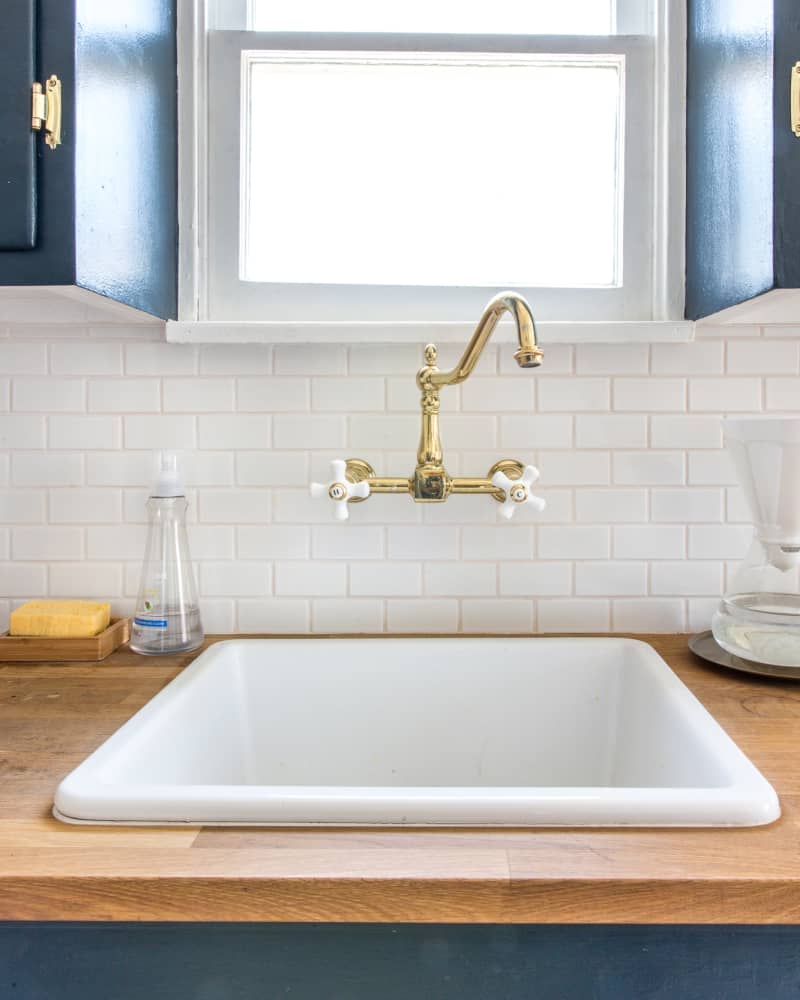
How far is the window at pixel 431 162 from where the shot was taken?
1315 mm

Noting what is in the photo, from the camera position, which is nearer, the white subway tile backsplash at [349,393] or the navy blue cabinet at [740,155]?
the navy blue cabinet at [740,155]

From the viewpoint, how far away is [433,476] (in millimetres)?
1144

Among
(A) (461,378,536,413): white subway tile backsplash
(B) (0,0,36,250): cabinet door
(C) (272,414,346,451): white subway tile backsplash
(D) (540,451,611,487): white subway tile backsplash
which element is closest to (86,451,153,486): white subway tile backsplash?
(C) (272,414,346,451): white subway tile backsplash

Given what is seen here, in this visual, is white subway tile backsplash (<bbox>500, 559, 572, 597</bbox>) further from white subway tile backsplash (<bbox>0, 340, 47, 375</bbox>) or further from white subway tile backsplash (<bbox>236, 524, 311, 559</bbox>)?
white subway tile backsplash (<bbox>0, 340, 47, 375</bbox>)

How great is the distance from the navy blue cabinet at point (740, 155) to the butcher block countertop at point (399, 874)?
693mm

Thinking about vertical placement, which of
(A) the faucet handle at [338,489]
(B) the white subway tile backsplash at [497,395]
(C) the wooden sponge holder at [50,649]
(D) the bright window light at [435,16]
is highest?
(D) the bright window light at [435,16]

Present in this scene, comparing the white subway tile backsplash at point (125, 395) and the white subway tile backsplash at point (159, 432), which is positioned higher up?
the white subway tile backsplash at point (125, 395)

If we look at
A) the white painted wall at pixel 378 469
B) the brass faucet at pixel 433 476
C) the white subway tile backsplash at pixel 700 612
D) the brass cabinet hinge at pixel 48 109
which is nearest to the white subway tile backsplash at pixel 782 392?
the white painted wall at pixel 378 469

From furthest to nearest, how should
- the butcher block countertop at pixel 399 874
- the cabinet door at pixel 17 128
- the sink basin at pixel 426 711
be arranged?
the sink basin at pixel 426 711 < the cabinet door at pixel 17 128 < the butcher block countertop at pixel 399 874

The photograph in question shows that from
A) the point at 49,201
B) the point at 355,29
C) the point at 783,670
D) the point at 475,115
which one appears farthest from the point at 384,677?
the point at 355,29

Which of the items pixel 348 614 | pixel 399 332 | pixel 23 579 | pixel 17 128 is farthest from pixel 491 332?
pixel 23 579

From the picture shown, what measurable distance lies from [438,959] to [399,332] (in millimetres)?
902

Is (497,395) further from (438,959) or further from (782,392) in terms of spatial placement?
(438,959)

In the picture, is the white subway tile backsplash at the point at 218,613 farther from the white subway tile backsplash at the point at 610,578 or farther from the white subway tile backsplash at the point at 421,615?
the white subway tile backsplash at the point at 610,578
